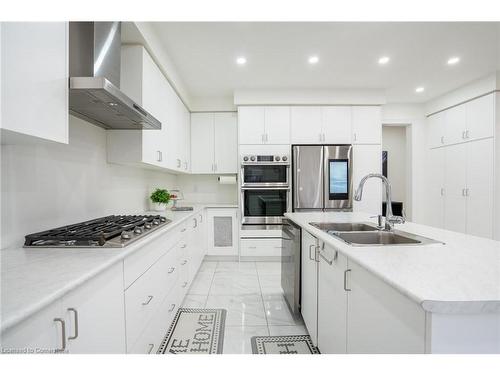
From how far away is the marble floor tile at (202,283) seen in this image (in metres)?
2.66

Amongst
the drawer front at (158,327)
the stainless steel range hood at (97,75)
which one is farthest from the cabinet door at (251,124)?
the drawer front at (158,327)

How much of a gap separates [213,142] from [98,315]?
11.0ft

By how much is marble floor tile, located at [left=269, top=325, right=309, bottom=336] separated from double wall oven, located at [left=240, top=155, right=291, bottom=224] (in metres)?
1.71

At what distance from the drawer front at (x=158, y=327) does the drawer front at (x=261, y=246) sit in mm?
1689

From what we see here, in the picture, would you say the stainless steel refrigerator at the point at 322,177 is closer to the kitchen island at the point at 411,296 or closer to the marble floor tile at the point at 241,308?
the marble floor tile at the point at 241,308

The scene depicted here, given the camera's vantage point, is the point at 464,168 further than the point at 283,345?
Yes

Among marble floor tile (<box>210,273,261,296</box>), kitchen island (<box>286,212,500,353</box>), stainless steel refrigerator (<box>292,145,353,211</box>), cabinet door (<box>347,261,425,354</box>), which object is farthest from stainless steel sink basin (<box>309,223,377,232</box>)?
stainless steel refrigerator (<box>292,145,353,211</box>)

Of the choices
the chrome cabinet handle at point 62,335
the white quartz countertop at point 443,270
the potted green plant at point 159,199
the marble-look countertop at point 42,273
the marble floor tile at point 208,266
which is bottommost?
the marble floor tile at point 208,266

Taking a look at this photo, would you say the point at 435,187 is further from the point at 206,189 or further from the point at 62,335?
the point at 62,335

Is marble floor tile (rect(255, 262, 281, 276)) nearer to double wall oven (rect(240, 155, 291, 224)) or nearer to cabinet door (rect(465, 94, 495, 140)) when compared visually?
double wall oven (rect(240, 155, 291, 224))

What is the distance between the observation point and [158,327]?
1.59 m

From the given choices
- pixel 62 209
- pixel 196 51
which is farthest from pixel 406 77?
pixel 62 209

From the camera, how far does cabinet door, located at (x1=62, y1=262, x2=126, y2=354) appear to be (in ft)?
2.61

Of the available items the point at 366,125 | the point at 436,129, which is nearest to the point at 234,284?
the point at 366,125
